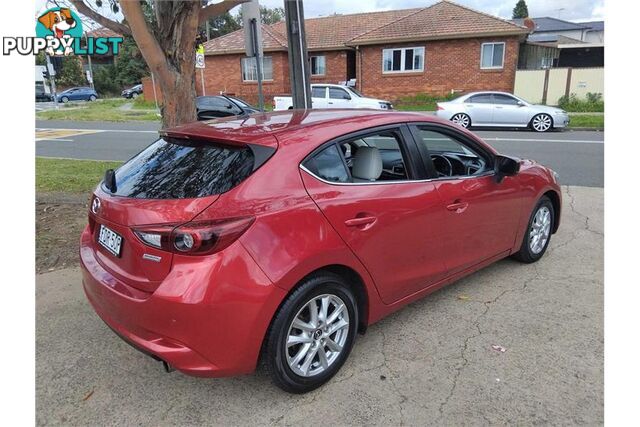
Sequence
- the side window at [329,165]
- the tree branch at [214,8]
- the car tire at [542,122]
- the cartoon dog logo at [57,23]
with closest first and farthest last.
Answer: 1. the side window at [329,165]
2. the tree branch at [214,8]
3. the cartoon dog logo at [57,23]
4. the car tire at [542,122]

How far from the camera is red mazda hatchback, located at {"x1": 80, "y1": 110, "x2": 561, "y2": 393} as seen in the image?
2246mm

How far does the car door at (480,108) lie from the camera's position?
16000 millimetres

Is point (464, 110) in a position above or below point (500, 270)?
above

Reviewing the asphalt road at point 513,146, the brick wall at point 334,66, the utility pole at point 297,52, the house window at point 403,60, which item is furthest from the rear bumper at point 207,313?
the brick wall at point 334,66

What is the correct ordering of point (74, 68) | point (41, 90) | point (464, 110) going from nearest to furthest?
point (464, 110) → point (41, 90) → point (74, 68)

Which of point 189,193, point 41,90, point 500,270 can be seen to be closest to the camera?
point 189,193

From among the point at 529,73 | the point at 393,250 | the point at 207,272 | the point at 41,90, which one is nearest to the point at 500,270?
the point at 393,250

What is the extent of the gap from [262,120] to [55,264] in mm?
2913

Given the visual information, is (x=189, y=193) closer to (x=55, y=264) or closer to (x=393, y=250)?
(x=393, y=250)

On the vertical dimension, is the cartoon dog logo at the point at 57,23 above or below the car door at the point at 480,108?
above

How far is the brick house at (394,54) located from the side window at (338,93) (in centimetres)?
757

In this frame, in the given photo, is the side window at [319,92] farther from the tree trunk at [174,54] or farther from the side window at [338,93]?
the tree trunk at [174,54]

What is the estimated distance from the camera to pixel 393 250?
9.70 feet

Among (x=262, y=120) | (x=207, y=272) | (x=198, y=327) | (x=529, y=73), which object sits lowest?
(x=198, y=327)
